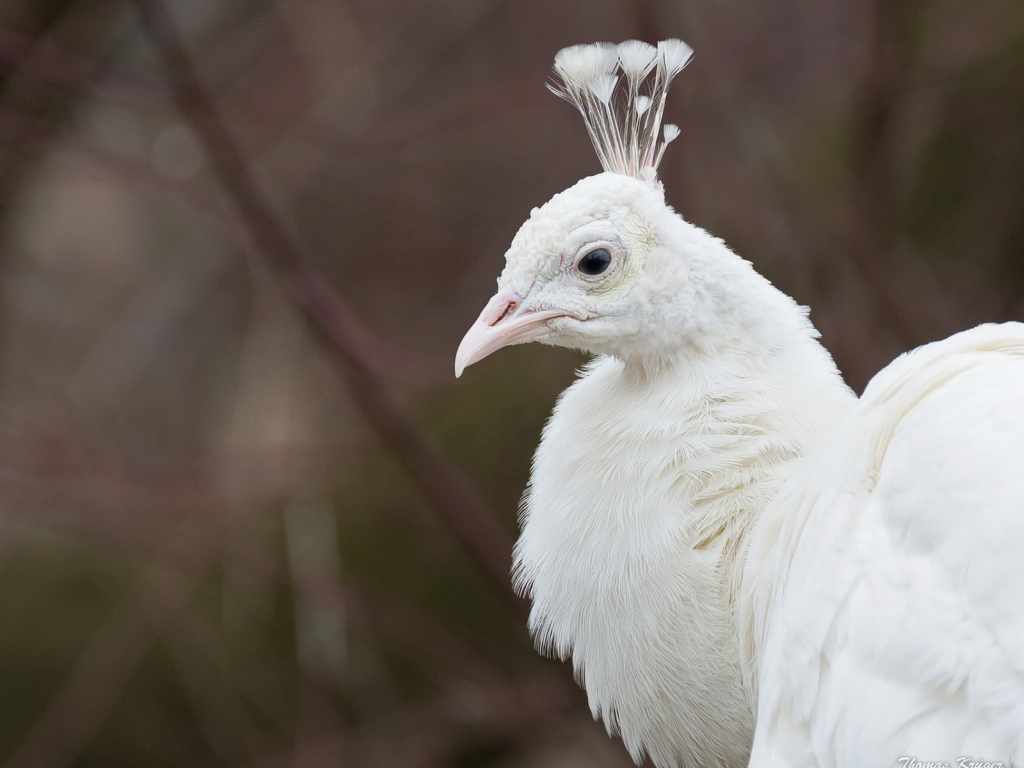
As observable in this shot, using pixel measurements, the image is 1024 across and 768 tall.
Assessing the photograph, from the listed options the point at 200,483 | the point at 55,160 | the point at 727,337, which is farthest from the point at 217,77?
the point at 727,337

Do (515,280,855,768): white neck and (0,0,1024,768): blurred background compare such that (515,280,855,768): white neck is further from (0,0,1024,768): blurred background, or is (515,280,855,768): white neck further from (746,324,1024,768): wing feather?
(0,0,1024,768): blurred background

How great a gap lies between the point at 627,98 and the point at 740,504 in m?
0.66

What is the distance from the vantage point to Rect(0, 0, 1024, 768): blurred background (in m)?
3.27

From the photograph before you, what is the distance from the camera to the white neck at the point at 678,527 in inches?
53.6

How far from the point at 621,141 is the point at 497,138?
2950 mm

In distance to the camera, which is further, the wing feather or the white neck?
the white neck

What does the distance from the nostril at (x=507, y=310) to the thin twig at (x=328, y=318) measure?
129cm

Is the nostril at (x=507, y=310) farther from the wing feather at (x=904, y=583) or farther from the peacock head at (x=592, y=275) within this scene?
the wing feather at (x=904, y=583)

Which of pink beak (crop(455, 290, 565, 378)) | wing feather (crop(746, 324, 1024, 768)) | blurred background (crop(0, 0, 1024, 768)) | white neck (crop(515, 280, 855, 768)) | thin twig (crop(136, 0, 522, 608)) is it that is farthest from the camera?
blurred background (crop(0, 0, 1024, 768))

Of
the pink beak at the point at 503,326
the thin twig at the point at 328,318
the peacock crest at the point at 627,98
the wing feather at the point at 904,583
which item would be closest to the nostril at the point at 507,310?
the pink beak at the point at 503,326

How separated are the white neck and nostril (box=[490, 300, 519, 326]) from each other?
0.66ft

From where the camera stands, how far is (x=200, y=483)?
11.4 feet

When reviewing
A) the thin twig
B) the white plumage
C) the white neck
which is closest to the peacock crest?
the white plumage

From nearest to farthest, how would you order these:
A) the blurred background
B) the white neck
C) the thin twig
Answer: the white neck
the thin twig
the blurred background
